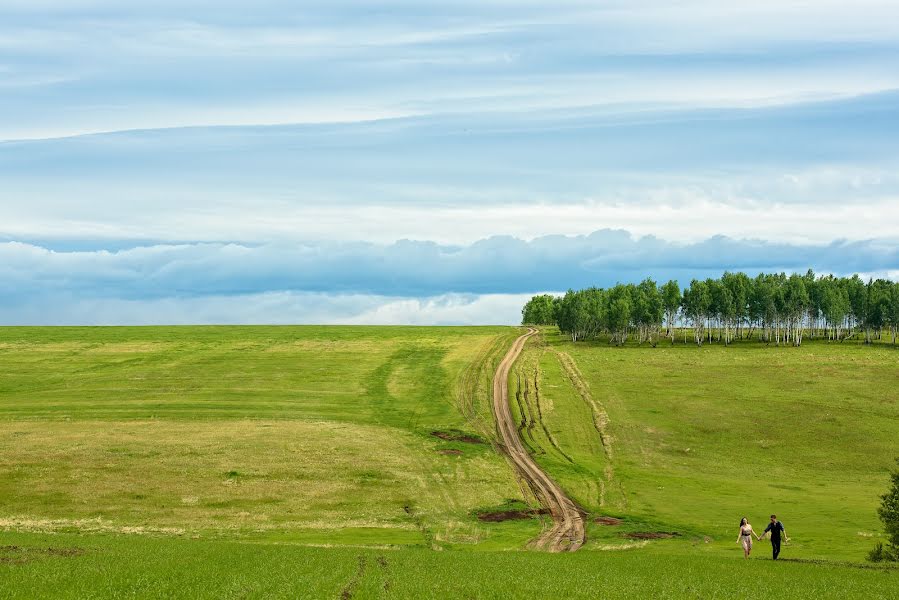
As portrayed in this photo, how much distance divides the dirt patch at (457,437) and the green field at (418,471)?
1.50ft

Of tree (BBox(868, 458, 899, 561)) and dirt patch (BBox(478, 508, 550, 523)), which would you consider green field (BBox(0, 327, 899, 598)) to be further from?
tree (BBox(868, 458, 899, 561))

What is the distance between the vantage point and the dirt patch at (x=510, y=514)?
66950mm

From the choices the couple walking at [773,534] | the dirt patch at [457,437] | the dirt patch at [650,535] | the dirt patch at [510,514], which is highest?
the couple walking at [773,534]

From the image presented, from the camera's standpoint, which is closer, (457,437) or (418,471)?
(418,471)

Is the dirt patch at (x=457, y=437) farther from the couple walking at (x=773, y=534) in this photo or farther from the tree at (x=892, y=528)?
the tree at (x=892, y=528)

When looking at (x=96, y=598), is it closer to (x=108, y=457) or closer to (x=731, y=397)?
(x=108, y=457)

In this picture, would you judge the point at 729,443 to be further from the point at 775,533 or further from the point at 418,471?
the point at 775,533

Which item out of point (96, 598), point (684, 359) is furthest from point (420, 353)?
point (96, 598)

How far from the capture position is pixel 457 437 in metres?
97.5

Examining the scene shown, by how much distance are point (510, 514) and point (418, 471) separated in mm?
16327

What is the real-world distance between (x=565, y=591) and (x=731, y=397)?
96.0 m

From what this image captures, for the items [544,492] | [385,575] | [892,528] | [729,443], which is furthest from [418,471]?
[892,528]

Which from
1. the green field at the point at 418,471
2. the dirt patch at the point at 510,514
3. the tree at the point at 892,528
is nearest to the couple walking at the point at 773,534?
the green field at the point at 418,471

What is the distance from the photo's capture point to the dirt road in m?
60.4
